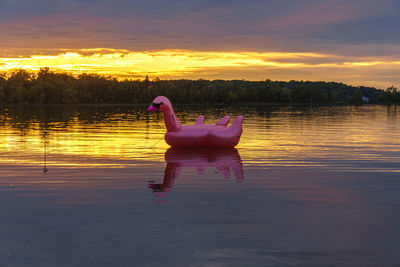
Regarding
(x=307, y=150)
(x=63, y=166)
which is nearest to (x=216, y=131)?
(x=307, y=150)

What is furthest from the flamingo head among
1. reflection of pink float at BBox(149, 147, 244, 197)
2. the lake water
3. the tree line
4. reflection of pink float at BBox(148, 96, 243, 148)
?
the tree line

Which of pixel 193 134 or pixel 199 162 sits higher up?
pixel 193 134

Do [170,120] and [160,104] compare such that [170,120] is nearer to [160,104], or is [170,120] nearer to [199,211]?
[160,104]

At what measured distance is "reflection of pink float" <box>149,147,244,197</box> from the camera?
42.5 ft

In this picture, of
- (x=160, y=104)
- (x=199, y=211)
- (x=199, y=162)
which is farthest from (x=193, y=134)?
(x=199, y=211)

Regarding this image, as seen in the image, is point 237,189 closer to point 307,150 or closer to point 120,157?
point 120,157

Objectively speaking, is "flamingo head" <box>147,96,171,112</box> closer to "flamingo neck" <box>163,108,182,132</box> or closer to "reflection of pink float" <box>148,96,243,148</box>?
"reflection of pink float" <box>148,96,243,148</box>

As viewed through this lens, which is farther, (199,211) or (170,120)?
(170,120)

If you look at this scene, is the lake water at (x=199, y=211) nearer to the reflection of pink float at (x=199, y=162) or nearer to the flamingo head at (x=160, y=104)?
the reflection of pink float at (x=199, y=162)

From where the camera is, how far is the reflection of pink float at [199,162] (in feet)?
42.5

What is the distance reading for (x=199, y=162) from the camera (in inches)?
653

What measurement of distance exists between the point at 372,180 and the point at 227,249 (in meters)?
7.40

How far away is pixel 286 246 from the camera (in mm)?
6941

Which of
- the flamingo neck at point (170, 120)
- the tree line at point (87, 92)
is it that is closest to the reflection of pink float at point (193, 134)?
the flamingo neck at point (170, 120)
